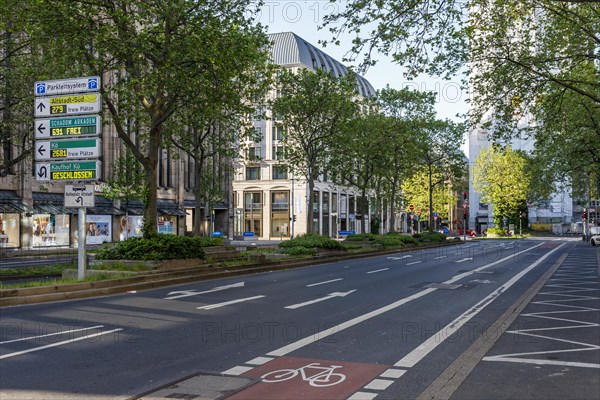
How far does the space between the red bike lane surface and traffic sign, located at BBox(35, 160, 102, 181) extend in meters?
9.42

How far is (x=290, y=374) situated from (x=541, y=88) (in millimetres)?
19266

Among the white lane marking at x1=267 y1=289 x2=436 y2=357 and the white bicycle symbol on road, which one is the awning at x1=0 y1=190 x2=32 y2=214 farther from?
the white bicycle symbol on road

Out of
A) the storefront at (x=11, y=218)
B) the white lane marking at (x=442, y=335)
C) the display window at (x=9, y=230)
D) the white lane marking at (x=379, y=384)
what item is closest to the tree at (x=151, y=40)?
the white lane marking at (x=442, y=335)

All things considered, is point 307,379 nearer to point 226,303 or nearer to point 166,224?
point 226,303

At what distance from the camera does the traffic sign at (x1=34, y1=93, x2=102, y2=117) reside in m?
15.2

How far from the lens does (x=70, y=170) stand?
15.3 metres

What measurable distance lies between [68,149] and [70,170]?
0.56m

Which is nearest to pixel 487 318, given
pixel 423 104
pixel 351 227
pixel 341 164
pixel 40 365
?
pixel 40 365

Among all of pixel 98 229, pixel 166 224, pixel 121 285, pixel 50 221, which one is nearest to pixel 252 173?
pixel 166 224

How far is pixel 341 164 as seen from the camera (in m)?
42.3

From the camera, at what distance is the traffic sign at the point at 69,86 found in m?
15.2

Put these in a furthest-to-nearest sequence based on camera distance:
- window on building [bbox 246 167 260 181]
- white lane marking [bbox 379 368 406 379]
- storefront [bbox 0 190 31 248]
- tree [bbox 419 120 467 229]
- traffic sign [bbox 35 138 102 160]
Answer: window on building [bbox 246 167 260 181]
tree [bbox 419 120 467 229]
storefront [bbox 0 190 31 248]
traffic sign [bbox 35 138 102 160]
white lane marking [bbox 379 368 406 379]

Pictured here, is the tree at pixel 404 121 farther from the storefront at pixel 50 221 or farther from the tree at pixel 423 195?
the tree at pixel 423 195

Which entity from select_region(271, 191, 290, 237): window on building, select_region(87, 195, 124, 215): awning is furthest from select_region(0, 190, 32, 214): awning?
select_region(271, 191, 290, 237): window on building
